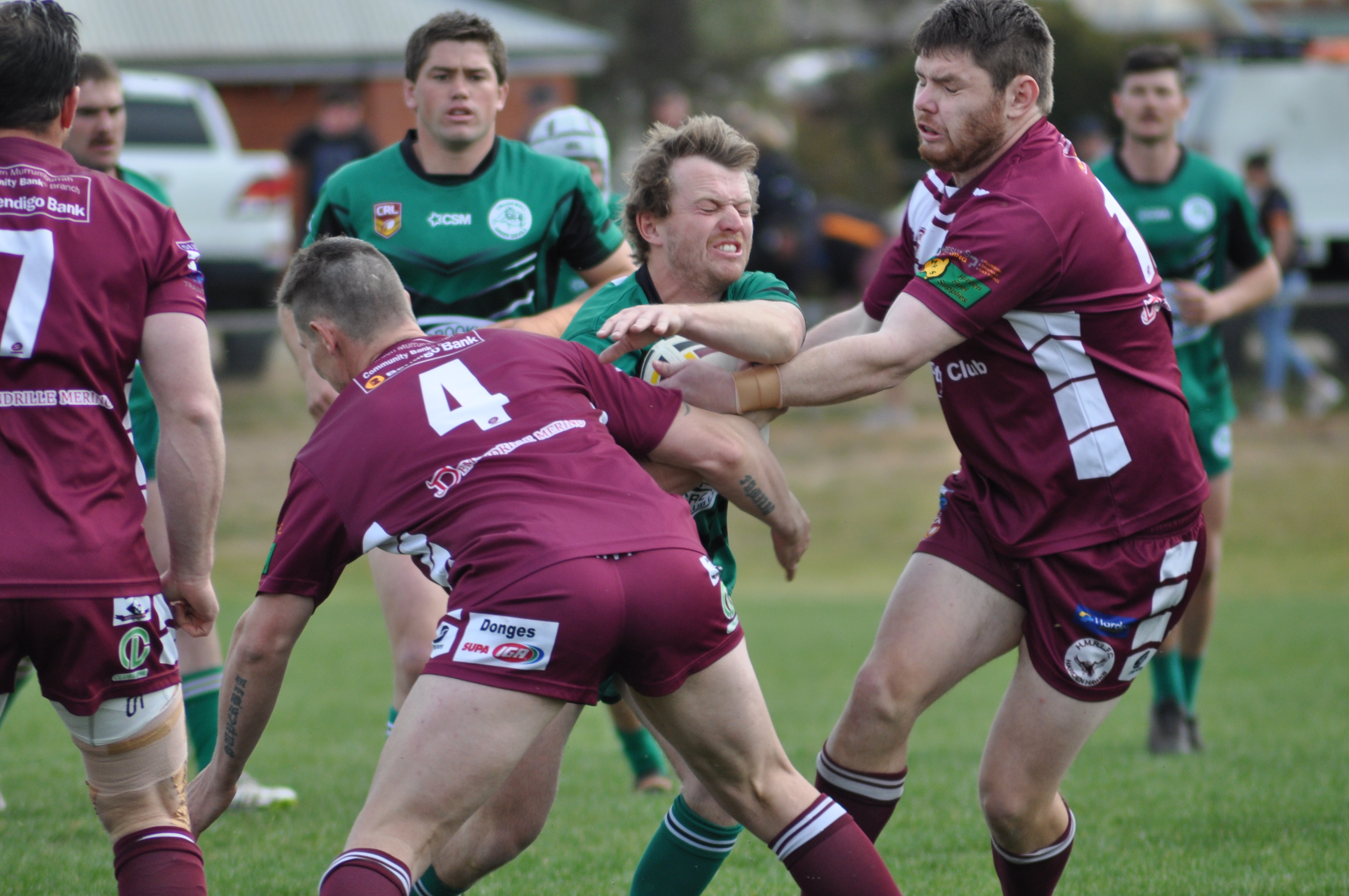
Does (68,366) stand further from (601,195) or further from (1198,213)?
(1198,213)

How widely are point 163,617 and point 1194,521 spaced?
2.65 meters

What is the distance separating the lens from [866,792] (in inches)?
148

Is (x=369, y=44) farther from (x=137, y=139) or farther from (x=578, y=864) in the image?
(x=578, y=864)

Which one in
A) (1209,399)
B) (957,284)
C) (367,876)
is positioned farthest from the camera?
(1209,399)

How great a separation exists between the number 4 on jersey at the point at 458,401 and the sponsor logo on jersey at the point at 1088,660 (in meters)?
1.67

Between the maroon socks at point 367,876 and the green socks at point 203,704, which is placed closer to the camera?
the maroon socks at point 367,876

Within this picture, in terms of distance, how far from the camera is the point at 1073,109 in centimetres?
2372

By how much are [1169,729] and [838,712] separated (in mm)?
2005

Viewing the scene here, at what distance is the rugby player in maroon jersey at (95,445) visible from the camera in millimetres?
3049

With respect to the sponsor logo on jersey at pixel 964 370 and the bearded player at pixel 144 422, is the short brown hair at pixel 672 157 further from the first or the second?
the bearded player at pixel 144 422

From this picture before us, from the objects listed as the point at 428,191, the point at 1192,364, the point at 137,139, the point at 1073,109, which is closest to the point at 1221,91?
the point at 1073,109

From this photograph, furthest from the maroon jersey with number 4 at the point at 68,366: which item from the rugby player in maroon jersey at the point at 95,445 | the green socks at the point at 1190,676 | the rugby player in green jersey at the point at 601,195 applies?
the green socks at the point at 1190,676

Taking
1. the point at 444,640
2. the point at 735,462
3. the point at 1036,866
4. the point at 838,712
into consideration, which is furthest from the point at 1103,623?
the point at 838,712

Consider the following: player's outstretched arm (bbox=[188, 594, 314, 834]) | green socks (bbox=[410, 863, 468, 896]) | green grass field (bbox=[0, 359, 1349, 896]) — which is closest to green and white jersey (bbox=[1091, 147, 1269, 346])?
A: green grass field (bbox=[0, 359, 1349, 896])
